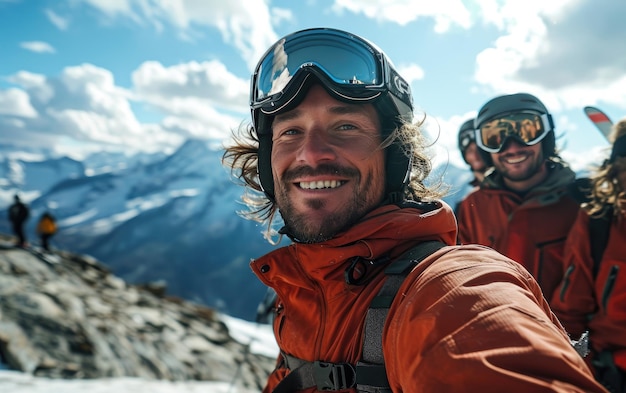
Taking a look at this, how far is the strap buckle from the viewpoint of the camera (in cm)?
168

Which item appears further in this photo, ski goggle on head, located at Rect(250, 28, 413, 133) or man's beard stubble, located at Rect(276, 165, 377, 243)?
ski goggle on head, located at Rect(250, 28, 413, 133)

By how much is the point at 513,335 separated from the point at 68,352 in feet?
33.5

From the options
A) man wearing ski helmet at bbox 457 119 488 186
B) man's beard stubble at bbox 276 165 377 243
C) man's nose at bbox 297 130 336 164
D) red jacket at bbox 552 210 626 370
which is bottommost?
red jacket at bbox 552 210 626 370

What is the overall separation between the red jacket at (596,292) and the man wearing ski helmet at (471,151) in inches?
96.0

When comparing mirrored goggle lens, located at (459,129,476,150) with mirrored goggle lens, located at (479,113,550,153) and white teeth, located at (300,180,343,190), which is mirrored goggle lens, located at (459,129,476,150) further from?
white teeth, located at (300,180,343,190)

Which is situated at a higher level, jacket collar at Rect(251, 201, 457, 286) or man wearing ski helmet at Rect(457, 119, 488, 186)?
man wearing ski helmet at Rect(457, 119, 488, 186)

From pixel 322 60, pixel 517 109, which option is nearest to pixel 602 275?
pixel 517 109

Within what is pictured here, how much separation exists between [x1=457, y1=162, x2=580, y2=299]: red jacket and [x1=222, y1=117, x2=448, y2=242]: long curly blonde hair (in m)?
1.66

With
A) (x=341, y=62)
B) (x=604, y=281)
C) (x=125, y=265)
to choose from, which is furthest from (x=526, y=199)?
(x=125, y=265)

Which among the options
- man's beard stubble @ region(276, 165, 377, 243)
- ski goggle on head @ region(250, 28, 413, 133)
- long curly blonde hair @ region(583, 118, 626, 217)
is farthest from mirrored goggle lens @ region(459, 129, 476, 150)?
man's beard stubble @ region(276, 165, 377, 243)

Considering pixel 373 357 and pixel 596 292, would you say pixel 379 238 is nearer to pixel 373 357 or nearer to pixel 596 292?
pixel 373 357

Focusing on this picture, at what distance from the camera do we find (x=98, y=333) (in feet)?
35.3

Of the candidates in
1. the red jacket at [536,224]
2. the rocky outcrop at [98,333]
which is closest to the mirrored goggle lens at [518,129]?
the red jacket at [536,224]

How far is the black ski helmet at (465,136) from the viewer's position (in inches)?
269
